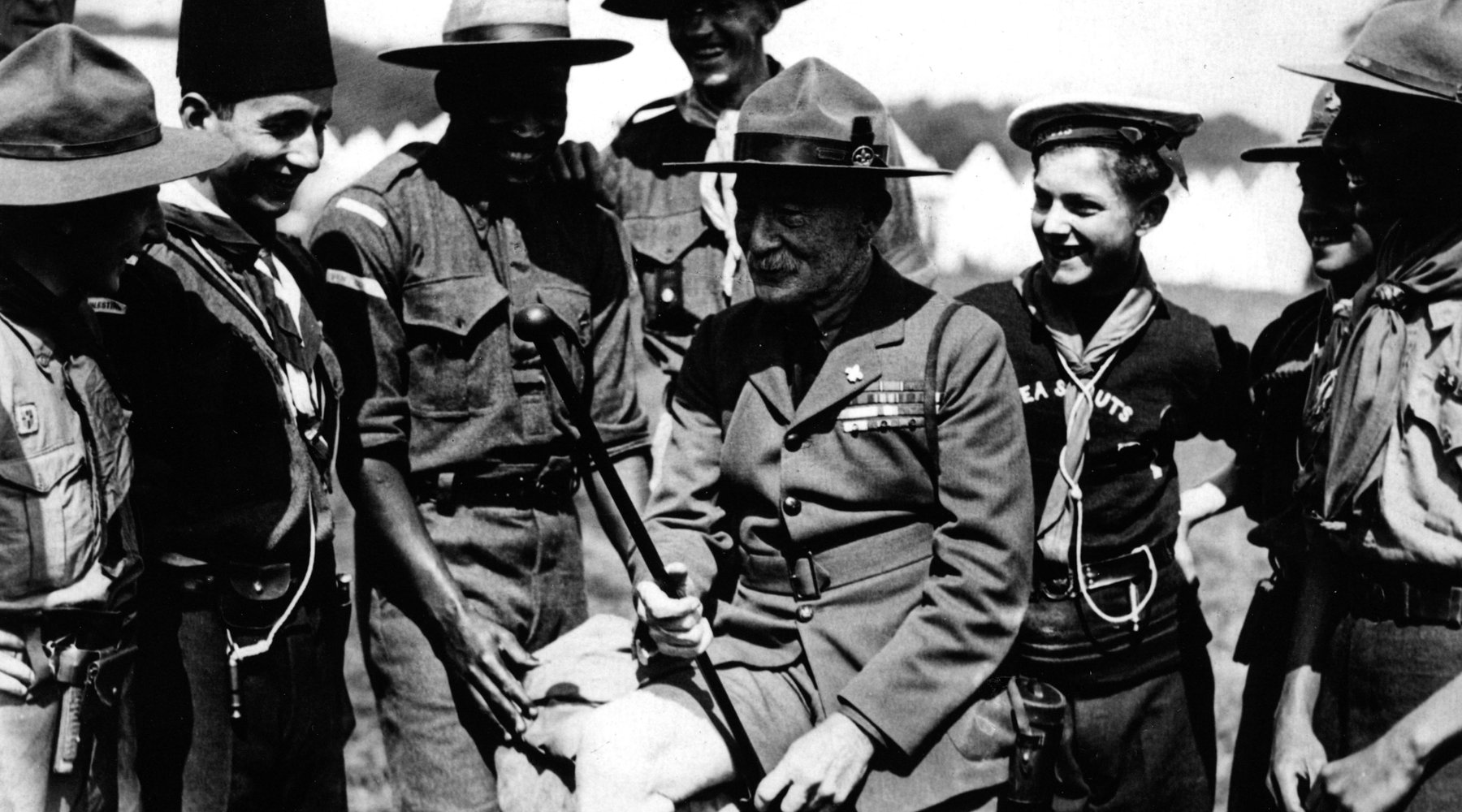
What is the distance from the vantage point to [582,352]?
4484mm

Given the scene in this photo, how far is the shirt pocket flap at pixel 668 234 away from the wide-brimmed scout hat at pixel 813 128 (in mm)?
1522

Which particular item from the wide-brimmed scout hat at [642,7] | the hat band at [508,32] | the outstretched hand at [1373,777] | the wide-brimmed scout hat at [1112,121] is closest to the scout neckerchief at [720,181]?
the wide-brimmed scout hat at [642,7]

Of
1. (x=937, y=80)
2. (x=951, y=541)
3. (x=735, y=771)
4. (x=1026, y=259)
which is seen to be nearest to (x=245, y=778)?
(x=735, y=771)

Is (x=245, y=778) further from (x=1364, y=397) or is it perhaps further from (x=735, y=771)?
(x=1364, y=397)

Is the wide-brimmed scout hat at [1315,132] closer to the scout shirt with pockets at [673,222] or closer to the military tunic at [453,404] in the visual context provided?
the scout shirt with pockets at [673,222]

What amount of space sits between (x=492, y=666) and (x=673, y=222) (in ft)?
6.10

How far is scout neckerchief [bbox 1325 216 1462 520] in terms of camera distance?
3.37 meters

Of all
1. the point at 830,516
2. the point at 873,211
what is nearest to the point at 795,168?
the point at 873,211

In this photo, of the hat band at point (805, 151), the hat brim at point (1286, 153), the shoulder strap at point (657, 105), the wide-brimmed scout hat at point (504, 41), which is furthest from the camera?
the shoulder strap at point (657, 105)

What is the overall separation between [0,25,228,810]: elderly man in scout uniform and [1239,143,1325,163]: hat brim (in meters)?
3.28

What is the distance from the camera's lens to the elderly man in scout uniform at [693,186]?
16.8ft

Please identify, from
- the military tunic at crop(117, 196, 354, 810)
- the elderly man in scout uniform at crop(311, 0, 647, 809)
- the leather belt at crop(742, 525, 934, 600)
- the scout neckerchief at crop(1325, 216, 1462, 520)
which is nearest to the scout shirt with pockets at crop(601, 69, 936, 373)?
the elderly man in scout uniform at crop(311, 0, 647, 809)

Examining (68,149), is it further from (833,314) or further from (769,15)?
(769,15)

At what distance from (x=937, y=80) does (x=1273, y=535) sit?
6949mm
